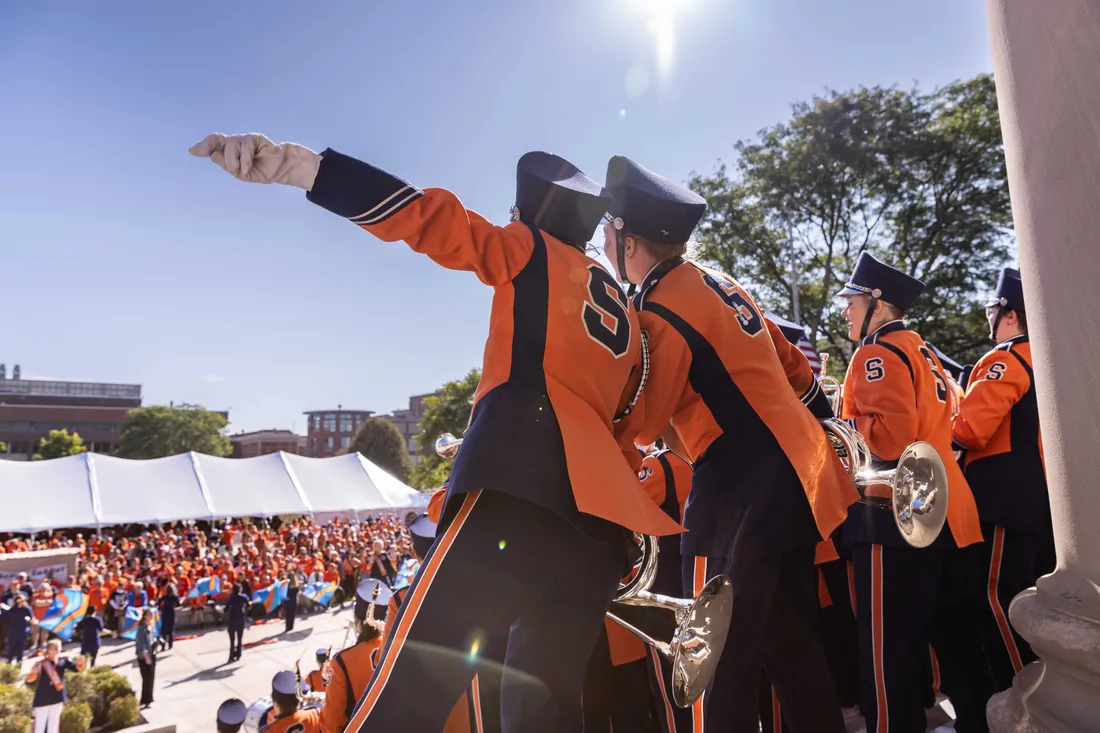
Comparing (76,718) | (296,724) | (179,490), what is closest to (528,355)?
(296,724)

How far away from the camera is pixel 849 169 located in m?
20.6

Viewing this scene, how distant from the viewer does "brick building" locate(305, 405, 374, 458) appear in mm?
114875

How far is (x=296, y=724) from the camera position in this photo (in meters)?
4.01

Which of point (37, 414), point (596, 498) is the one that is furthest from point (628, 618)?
point (37, 414)

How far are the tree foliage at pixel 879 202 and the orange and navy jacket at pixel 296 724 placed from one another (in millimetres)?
17169

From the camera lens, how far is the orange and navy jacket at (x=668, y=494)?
407 cm

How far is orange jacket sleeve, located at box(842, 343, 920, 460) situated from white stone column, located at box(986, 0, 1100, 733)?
1.39m

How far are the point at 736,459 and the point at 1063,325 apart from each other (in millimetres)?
1028

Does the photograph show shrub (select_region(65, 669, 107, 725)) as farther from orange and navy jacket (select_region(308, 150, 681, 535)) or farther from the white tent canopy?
the white tent canopy

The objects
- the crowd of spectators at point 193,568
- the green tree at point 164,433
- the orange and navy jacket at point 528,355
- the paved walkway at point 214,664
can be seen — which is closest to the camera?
the orange and navy jacket at point 528,355

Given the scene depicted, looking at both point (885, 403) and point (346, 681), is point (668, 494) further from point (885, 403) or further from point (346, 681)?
point (346, 681)

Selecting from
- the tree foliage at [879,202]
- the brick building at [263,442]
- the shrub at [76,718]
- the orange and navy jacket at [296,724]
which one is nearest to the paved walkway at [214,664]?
the shrub at [76,718]

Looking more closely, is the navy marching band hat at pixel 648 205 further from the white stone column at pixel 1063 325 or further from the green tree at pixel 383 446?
the green tree at pixel 383 446

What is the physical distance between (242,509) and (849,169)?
858 inches
